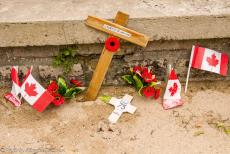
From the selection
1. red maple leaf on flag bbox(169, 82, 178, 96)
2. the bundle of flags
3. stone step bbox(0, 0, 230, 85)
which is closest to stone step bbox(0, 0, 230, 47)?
stone step bbox(0, 0, 230, 85)

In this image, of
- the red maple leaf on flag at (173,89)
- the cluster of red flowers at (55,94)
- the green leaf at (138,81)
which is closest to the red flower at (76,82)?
the cluster of red flowers at (55,94)

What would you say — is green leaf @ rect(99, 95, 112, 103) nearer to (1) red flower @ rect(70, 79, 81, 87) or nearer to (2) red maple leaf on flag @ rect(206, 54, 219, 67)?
(1) red flower @ rect(70, 79, 81, 87)

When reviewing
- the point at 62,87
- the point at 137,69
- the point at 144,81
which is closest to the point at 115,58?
the point at 137,69

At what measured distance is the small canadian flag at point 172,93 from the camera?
341cm

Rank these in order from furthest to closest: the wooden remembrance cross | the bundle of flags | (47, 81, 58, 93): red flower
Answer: (47, 81, 58, 93): red flower → the bundle of flags → the wooden remembrance cross

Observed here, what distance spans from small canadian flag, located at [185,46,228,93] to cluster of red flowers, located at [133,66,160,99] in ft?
1.26

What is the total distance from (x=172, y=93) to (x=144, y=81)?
28 cm

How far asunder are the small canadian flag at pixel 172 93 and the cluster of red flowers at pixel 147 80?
0.09 meters

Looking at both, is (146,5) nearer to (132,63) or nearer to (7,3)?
(132,63)

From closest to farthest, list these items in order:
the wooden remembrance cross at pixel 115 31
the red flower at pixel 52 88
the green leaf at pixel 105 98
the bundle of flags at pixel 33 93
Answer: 1. the wooden remembrance cross at pixel 115 31
2. the bundle of flags at pixel 33 93
3. the red flower at pixel 52 88
4. the green leaf at pixel 105 98

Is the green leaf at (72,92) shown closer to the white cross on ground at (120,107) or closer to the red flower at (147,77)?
the white cross on ground at (120,107)

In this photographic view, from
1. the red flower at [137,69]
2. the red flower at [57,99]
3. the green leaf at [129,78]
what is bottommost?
the red flower at [57,99]

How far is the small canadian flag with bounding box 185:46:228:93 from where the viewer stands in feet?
11.1

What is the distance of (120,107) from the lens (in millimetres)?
3377
